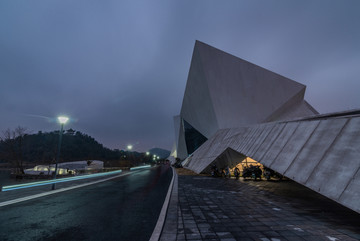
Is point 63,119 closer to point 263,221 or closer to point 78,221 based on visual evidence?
point 78,221

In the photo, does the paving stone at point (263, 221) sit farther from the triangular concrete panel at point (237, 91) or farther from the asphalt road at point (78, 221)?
the triangular concrete panel at point (237, 91)

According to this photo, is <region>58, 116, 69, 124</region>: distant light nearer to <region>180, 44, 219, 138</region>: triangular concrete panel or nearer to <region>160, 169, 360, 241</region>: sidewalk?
<region>160, 169, 360, 241</region>: sidewalk

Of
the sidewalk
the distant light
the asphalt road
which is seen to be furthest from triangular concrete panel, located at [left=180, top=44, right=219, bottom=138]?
the asphalt road

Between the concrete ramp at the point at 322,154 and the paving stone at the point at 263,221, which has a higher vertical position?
the concrete ramp at the point at 322,154

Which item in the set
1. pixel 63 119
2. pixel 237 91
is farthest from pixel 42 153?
pixel 237 91

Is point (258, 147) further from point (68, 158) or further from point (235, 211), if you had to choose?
point (68, 158)

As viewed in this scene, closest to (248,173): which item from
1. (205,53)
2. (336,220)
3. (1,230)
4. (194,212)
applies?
(336,220)

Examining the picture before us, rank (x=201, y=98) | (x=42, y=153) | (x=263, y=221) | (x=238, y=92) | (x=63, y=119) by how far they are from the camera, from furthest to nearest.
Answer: (x=42, y=153) < (x=201, y=98) < (x=238, y=92) < (x=63, y=119) < (x=263, y=221)

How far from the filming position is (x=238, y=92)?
24.7m

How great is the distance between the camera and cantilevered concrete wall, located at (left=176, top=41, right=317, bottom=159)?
79.1ft

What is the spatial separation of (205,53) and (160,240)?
84.8 feet

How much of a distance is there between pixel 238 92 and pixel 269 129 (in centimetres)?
1652

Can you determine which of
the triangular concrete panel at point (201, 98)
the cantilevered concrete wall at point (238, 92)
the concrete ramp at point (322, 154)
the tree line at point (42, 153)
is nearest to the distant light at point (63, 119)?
the tree line at point (42, 153)

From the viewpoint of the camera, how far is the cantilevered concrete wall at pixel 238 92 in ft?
79.1
